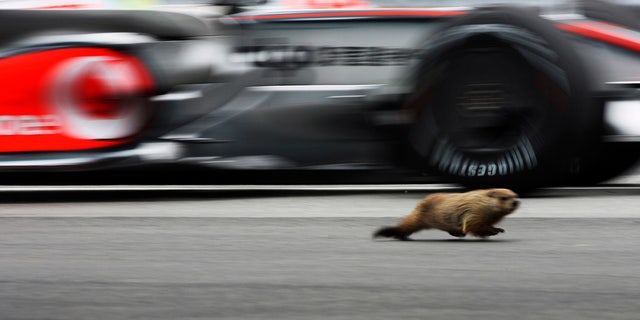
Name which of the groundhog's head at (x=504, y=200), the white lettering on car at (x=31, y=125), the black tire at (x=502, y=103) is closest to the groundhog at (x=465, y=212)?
the groundhog's head at (x=504, y=200)

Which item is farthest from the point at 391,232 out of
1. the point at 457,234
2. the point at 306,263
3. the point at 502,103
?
the point at 502,103

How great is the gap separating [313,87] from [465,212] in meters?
2.60

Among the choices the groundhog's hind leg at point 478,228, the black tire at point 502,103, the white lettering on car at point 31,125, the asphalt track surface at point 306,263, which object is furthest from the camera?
the white lettering on car at point 31,125

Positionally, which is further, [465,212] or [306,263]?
[465,212]

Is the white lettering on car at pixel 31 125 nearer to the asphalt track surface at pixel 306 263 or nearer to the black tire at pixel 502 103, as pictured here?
the asphalt track surface at pixel 306 263

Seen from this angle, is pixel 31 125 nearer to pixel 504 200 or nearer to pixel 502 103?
pixel 502 103

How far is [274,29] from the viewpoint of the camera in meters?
7.75

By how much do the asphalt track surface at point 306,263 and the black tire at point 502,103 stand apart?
0.32 m

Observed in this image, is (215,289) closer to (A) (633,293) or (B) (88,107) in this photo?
(A) (633,293)

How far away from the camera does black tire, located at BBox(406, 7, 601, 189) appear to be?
285 inches

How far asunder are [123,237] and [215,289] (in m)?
1.58

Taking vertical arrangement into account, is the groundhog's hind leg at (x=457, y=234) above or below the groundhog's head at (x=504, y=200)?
below

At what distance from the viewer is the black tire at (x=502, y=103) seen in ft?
23.8

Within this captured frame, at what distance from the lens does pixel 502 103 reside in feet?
24.1
